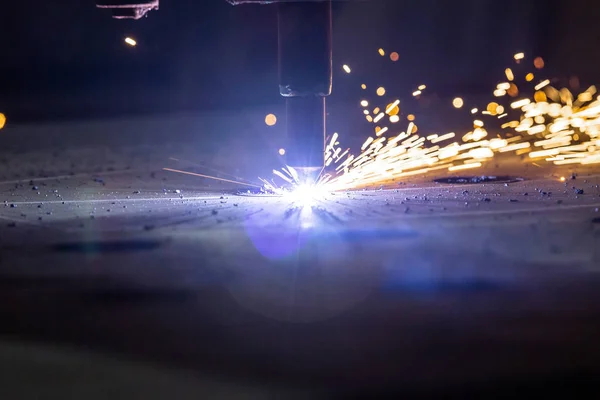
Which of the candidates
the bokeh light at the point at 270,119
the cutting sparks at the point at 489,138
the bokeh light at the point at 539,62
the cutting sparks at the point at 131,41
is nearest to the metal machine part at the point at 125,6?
the cutting sparks at the point at 489,138

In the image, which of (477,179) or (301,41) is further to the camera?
(477,179)

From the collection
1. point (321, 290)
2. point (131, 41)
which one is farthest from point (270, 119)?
point (321, 290)

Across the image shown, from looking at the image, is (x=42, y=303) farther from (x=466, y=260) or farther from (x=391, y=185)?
(x=391, y=185)

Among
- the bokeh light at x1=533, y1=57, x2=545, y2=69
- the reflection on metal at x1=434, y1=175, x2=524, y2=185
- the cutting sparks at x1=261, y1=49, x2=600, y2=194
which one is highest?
the bokeh light at x1=533, y1=57, x2=545, y2=69

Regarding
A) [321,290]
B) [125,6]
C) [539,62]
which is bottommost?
[321,290]

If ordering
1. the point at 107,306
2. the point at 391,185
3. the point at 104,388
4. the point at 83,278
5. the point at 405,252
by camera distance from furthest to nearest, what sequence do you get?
the point at 391,185
the point at 405,252
the point at 83,278
the point at 107,306
the point at 104,388

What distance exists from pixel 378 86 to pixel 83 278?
2287mm

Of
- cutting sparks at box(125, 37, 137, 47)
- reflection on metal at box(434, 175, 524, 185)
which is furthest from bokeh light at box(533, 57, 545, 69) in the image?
cutting sparks at box(125, 37, 137, 47)

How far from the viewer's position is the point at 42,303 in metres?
1.28

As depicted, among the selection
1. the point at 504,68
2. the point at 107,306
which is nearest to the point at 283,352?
the point at 107,306

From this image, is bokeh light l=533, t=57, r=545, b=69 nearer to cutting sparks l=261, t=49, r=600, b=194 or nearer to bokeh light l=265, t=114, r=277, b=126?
cutting sparks l=261, t=49, r=600, b=194

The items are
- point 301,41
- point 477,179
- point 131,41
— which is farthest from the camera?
point 131,41

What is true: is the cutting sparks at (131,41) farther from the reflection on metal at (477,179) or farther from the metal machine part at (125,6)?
the reflection on metal at (477,179)

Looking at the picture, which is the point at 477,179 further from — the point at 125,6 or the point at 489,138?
the point at 125,6
